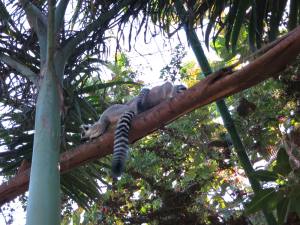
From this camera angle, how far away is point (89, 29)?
201 inches

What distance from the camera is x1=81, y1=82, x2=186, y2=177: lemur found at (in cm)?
461

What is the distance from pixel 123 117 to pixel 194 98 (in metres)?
1.58

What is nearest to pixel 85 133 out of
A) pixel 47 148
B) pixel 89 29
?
pixel 89 29

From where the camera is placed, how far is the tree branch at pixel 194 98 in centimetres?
370

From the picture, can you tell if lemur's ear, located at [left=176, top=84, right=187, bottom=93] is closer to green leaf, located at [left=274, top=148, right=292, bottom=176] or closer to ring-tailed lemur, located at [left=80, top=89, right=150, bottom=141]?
ring-tailed lemur, located at [left=80, top=89, right=150, bottom=141]

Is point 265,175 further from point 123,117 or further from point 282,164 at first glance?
point 123,117

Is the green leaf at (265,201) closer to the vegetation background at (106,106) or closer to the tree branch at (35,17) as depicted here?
the vegetation background at (106,106)

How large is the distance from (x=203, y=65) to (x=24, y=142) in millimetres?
2408

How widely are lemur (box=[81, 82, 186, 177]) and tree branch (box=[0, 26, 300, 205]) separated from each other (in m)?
0.13

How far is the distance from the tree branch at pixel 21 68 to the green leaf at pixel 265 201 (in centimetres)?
247

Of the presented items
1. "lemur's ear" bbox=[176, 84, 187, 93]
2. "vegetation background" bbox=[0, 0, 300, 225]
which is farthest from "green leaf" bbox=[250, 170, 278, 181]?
"lemur's ear" bbox=[176, 84, 187, 93]

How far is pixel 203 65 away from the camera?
5.91 meters

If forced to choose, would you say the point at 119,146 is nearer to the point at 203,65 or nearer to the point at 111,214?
the point at 203,65

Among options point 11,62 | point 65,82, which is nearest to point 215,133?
point 65,82
